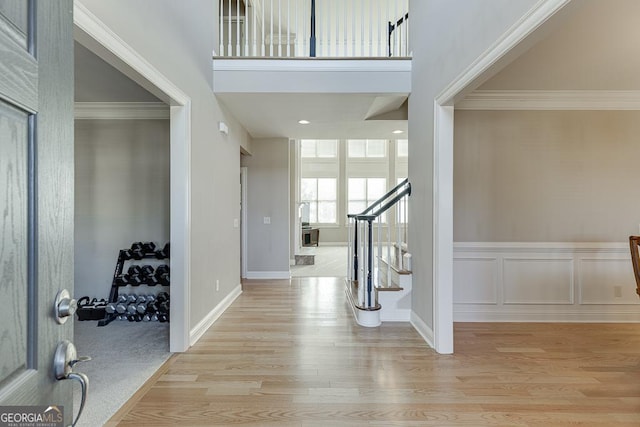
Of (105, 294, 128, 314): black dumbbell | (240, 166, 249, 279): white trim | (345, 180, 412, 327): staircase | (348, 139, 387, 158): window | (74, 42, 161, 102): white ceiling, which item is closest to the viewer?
(74, 42, 161, 102): white ceiling

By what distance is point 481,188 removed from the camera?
3471 mm

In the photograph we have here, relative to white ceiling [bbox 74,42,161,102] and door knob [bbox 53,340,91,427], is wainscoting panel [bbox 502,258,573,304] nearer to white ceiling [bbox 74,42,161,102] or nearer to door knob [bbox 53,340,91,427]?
door knob [bbox 53,340,91,427]

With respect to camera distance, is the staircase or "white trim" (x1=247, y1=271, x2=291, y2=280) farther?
"white trim" (x1=247, y1=271, x2=291, y2=280)

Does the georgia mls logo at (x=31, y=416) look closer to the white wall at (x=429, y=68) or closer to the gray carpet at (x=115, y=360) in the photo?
the gray carpet at (x=115, y=360)

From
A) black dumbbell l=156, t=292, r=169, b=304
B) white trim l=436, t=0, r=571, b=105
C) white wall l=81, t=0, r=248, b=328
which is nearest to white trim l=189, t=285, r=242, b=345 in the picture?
white wall l=81, t=0, r=248, b=328

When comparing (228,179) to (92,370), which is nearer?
(92,370)

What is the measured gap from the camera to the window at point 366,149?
431 inches

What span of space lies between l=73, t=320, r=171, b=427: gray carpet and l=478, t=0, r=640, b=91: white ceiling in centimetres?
332

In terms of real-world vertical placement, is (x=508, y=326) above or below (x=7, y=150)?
below

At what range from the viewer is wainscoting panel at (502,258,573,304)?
136 inches

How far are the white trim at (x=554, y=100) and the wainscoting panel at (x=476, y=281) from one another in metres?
1.74

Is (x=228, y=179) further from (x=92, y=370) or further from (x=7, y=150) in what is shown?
(x=7, y=150)

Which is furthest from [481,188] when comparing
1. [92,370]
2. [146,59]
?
[92,370]

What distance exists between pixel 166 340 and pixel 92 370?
2.18ft
